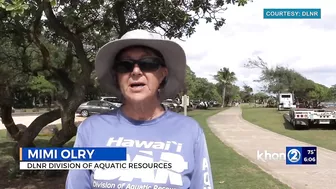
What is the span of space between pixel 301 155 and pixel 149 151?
1037cm

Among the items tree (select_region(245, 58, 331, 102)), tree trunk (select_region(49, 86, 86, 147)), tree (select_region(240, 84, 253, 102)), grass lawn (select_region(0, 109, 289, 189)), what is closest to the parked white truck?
tree (select_region(245, 58, 331, 102))

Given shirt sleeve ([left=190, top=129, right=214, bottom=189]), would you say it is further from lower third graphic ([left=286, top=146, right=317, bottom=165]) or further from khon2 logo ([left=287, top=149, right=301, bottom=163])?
khon2 logo ([left=287, top=149, right=301, bottom=163])

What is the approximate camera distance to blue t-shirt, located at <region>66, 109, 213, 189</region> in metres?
1.88

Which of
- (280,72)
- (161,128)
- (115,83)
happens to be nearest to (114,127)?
(161,128)

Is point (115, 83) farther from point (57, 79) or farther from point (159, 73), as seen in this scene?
point (57, 79)

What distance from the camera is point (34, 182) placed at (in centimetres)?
714

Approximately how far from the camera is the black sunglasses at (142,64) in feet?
6.79

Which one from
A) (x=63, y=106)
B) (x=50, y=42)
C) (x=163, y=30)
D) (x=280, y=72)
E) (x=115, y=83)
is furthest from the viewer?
(x=280, y=72)

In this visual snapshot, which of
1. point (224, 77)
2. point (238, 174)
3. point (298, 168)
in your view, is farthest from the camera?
point (224, 77)

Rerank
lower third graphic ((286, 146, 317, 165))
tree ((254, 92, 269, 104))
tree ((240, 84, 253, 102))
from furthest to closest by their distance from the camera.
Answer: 1. tree ((240, 84, 253, 102))
2. tree ((254, 92, 269, 104))
3. lower third graphic ((286, 146, 317, 165))

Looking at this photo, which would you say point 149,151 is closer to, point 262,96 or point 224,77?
point 262,96

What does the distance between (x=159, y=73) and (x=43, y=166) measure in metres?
1.81

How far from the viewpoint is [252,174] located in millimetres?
8141

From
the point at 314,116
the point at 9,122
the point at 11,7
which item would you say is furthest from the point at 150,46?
the point at 314,116
